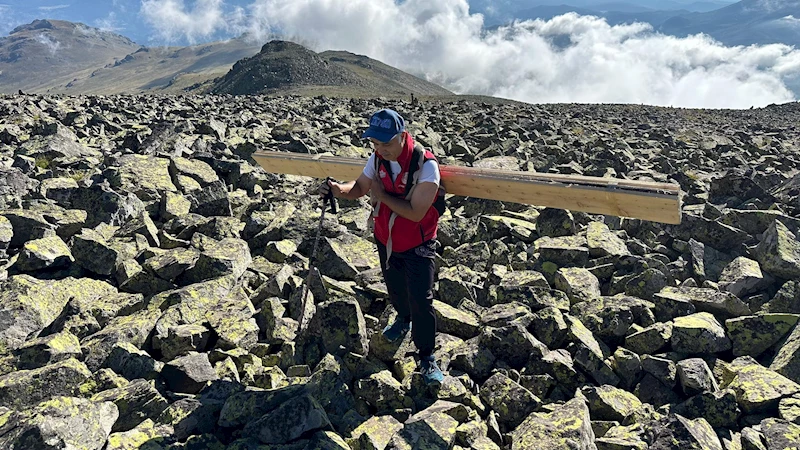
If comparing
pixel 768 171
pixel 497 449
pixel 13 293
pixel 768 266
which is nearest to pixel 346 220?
pixel 13 293

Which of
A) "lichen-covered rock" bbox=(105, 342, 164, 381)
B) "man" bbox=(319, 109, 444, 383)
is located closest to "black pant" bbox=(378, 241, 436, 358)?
"man" bbox=(319, 109, 444, 383)

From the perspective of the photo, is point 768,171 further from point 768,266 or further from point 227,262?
point 227,262

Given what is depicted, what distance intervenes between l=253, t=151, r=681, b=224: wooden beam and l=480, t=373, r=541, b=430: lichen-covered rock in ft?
7.81

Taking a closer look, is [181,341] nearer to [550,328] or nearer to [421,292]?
[421,292]

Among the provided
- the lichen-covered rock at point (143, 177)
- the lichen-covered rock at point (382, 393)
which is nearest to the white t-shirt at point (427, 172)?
the lichen-covered rock at point (382, 393)

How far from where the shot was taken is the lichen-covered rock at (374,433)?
5129 millimetres

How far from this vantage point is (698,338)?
6633 millimetres

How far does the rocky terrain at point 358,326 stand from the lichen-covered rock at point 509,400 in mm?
25

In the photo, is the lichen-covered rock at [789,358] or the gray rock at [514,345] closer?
the lichen-covered rock at [789,358]

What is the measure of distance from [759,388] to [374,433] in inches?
179

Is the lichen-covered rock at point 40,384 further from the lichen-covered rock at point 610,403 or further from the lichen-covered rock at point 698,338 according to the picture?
the lichen-covered rock at point 698,338

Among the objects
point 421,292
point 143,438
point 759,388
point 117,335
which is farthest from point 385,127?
point 759,388

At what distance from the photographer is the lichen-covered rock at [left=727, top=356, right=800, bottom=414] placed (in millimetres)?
5641

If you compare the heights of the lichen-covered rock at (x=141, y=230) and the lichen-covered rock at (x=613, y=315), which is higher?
the lichen-covered rock at (x=141, y=230)
